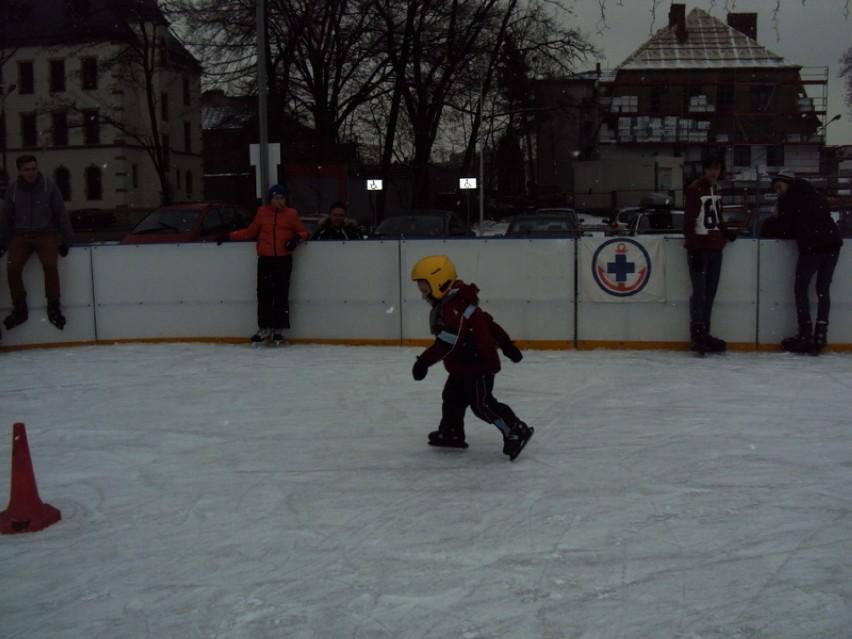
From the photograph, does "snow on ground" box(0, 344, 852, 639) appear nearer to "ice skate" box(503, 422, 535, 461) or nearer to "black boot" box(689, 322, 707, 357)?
"ice skate" box(503, 422, 535, 461)

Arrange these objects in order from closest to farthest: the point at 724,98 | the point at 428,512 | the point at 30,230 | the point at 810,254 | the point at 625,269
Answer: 1. the point at 428,512
2. the point at 810,254
3. the point at 625,269
4. the point at 30,230
5. the point at 724,98

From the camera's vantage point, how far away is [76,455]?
6195mm

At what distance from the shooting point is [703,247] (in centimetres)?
985

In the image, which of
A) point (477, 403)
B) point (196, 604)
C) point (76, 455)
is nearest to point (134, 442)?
point (76, 455)

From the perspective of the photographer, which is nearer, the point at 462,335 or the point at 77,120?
the point at 462,335

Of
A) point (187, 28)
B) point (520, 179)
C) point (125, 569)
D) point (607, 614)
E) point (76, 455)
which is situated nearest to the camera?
point (607, 614)

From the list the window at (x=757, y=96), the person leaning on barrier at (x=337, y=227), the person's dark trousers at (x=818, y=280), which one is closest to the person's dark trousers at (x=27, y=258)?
the person leaning on barrier at (x=337, y=227)

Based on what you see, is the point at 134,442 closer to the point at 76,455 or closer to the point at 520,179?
the point at 76,455

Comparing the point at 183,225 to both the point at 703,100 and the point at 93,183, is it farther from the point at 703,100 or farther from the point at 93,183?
the point at 703,100

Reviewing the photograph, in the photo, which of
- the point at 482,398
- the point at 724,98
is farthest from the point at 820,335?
the point at 724,98

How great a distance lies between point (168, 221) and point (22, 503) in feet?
43.0

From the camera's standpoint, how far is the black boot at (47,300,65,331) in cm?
1088

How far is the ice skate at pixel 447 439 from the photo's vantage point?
6.20m

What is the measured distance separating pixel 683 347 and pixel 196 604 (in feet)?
24.9
